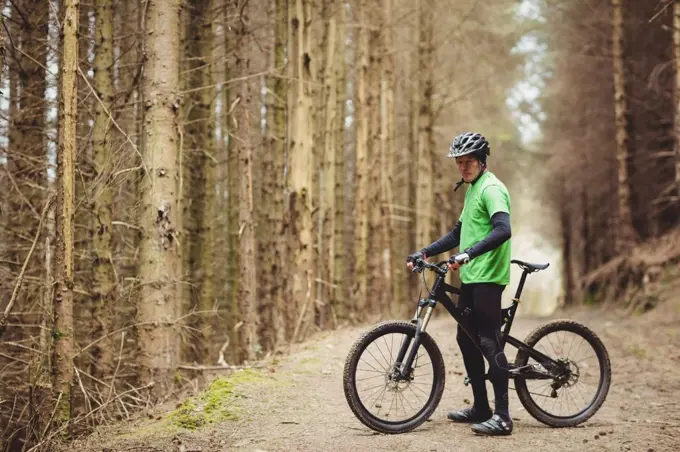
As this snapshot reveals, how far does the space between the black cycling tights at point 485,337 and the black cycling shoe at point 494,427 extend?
0.19 feet

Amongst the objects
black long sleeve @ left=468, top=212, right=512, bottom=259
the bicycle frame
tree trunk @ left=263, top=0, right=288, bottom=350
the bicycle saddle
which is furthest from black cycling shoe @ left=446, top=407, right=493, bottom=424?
tree trunk @ left=263, top=0, right=288, bottom=350

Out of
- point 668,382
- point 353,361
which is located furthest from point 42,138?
point 668,382

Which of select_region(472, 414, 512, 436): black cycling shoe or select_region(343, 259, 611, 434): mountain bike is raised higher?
select_region(343, 259, 611, 434): mountain bike

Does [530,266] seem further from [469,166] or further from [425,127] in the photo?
[425,127]

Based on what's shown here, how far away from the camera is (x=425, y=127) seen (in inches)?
676

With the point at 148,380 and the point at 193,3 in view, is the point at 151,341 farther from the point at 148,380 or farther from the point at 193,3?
the point at 193,3

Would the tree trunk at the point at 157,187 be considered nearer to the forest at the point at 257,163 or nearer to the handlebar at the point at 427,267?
the forest at the point at 257,163

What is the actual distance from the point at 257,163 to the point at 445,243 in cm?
1262

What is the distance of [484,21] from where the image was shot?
698 inches

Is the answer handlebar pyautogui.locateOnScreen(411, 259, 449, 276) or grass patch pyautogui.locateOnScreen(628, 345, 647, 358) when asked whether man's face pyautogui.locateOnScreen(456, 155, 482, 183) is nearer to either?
handlebar pyautogui.locateOnScreen(411, 259, 449, 276)

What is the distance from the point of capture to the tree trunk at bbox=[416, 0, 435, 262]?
1688cm

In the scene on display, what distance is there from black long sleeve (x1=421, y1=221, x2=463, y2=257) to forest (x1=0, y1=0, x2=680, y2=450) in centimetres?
280

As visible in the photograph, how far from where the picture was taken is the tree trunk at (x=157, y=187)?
662 cm

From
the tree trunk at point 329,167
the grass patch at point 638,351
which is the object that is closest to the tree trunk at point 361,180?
the tree trunk at point 329,167
